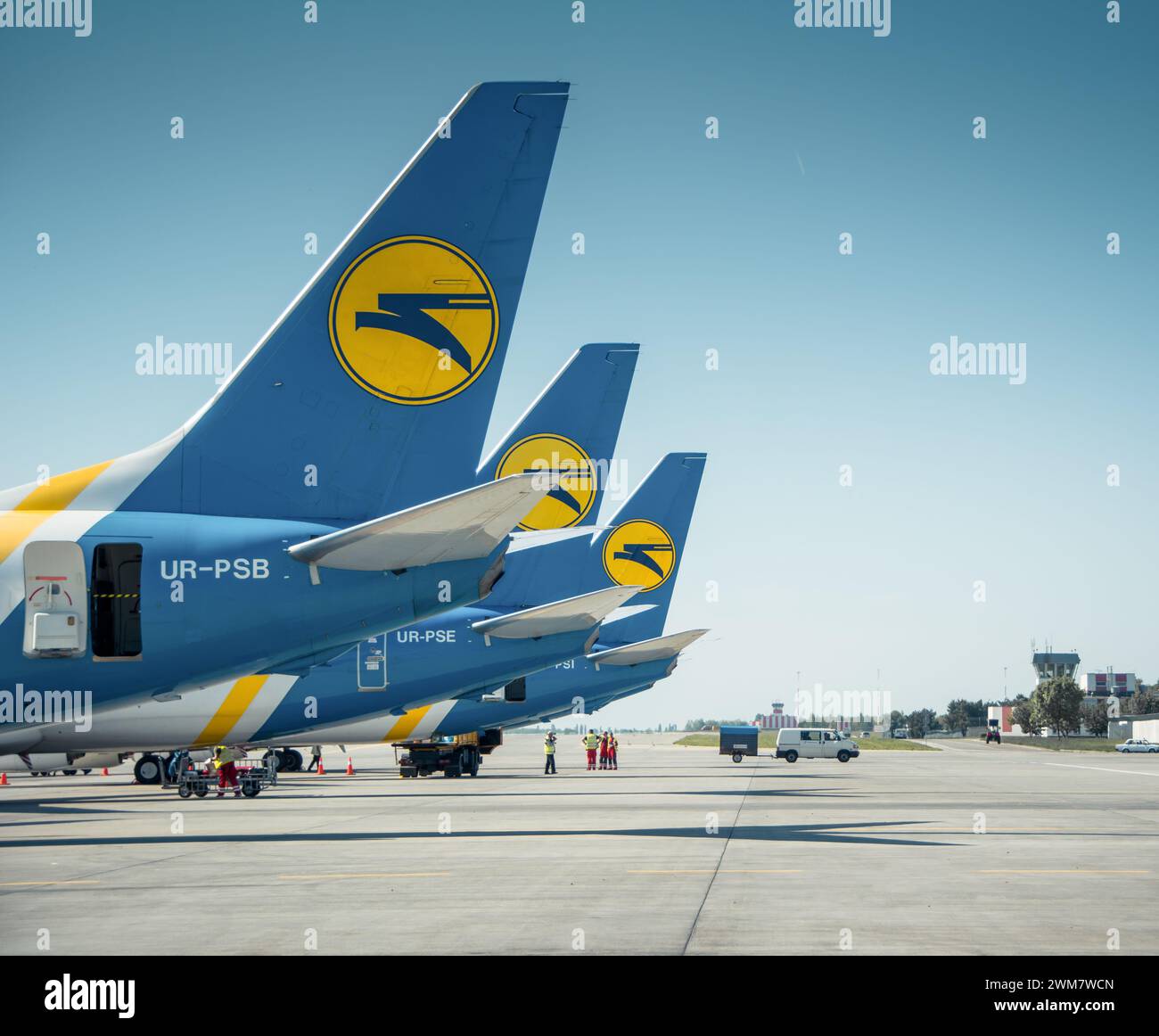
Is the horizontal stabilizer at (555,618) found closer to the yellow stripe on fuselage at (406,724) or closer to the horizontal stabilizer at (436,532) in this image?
the yellow stripe on fuselage at (406,724)

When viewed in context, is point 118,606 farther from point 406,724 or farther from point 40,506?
point 406,724

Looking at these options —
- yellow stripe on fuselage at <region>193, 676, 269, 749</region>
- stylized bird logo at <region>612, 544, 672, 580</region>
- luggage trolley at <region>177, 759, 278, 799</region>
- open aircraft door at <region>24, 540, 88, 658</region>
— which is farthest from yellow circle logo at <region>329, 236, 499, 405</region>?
stylized bird logo at <region>612, 544, 672, 580</region>

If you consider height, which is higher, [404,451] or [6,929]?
[404,451]

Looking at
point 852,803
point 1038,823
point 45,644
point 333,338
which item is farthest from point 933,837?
point 45,644

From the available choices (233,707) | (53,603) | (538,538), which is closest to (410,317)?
(53,603)

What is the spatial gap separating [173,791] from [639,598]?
18.8 metres

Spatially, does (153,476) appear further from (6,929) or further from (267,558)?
(6,929)

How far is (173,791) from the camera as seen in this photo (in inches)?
1655

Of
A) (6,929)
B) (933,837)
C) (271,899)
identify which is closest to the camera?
(6,929)

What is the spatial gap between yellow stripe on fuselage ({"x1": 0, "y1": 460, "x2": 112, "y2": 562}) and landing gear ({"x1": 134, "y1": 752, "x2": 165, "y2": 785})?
3020 centimetres

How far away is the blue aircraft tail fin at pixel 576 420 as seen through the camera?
125 ft

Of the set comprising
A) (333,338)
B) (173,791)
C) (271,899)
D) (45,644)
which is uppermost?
(333,338)

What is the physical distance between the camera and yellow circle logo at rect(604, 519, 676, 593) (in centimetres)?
4731

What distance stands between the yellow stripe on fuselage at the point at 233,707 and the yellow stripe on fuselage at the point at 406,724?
9.85m
